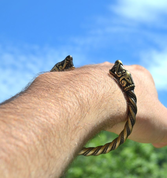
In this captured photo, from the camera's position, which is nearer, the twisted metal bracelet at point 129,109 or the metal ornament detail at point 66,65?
the twisted metal bracelet at point 129,109

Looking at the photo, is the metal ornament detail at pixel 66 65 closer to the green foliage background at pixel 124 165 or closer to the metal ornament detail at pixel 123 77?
the metal ornament detail at pixel 123 77

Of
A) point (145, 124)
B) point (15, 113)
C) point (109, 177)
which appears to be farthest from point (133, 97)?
point (109, 177)

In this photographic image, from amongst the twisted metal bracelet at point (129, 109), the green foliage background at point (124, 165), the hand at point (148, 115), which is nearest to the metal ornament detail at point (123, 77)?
the twisted metal bracelet at point (129, 109)

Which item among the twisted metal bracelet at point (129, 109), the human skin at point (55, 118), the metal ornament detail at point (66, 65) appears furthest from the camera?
the metal ornament detail at point (66, 65)

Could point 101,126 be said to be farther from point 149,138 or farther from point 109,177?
point 109,177

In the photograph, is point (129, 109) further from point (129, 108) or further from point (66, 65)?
point (66, 65)

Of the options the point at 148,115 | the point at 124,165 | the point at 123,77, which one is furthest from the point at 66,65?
the point at 124,165
